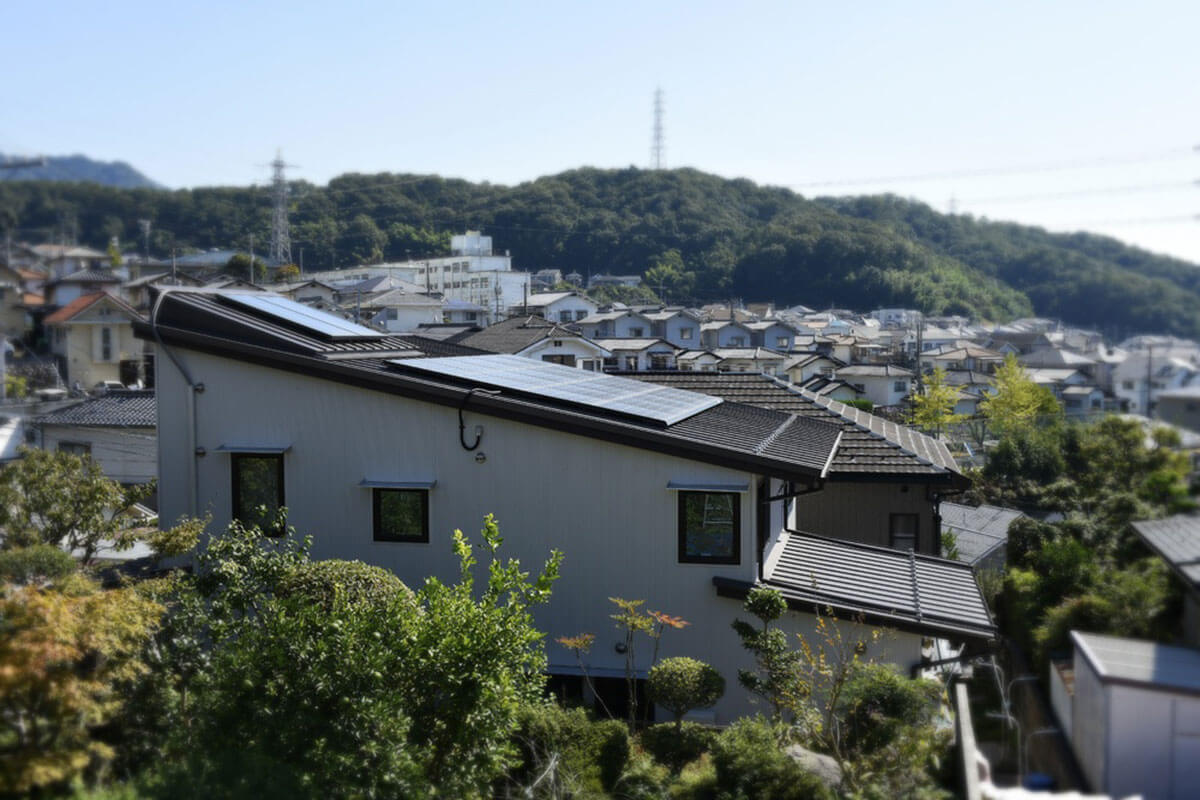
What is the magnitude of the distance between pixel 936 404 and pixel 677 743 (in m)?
10.1

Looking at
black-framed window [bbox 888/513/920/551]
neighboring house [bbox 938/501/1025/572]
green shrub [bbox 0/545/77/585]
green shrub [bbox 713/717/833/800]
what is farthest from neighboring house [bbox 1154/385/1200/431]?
black-framed window [bbox 888/513/920/551]

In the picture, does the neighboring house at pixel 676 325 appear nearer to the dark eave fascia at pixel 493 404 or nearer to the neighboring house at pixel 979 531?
the neighboring house at pixel 979 531

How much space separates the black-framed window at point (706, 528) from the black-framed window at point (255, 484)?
4038mm

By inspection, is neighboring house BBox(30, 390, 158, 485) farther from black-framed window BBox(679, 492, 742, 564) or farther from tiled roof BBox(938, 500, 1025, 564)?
tiled roof BBox(938, 500, 1025, 564)

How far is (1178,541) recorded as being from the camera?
4.64 m

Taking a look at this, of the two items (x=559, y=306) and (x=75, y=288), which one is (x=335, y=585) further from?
(x=75, y=288)

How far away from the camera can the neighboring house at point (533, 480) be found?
9031mm

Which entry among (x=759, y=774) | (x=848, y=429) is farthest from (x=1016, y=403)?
(x=759, y=774)

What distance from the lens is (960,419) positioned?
50.4 ft

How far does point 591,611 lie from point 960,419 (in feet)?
27.5

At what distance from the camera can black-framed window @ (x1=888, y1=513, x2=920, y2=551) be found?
12.2 metres

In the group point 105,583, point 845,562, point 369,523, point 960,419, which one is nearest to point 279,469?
point 369,523

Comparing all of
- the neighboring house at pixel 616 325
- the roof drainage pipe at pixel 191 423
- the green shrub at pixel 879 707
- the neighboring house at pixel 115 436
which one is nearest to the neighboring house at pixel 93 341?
the neighboring house at pixel 115 436

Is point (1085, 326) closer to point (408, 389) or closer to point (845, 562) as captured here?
point (845, 562)
